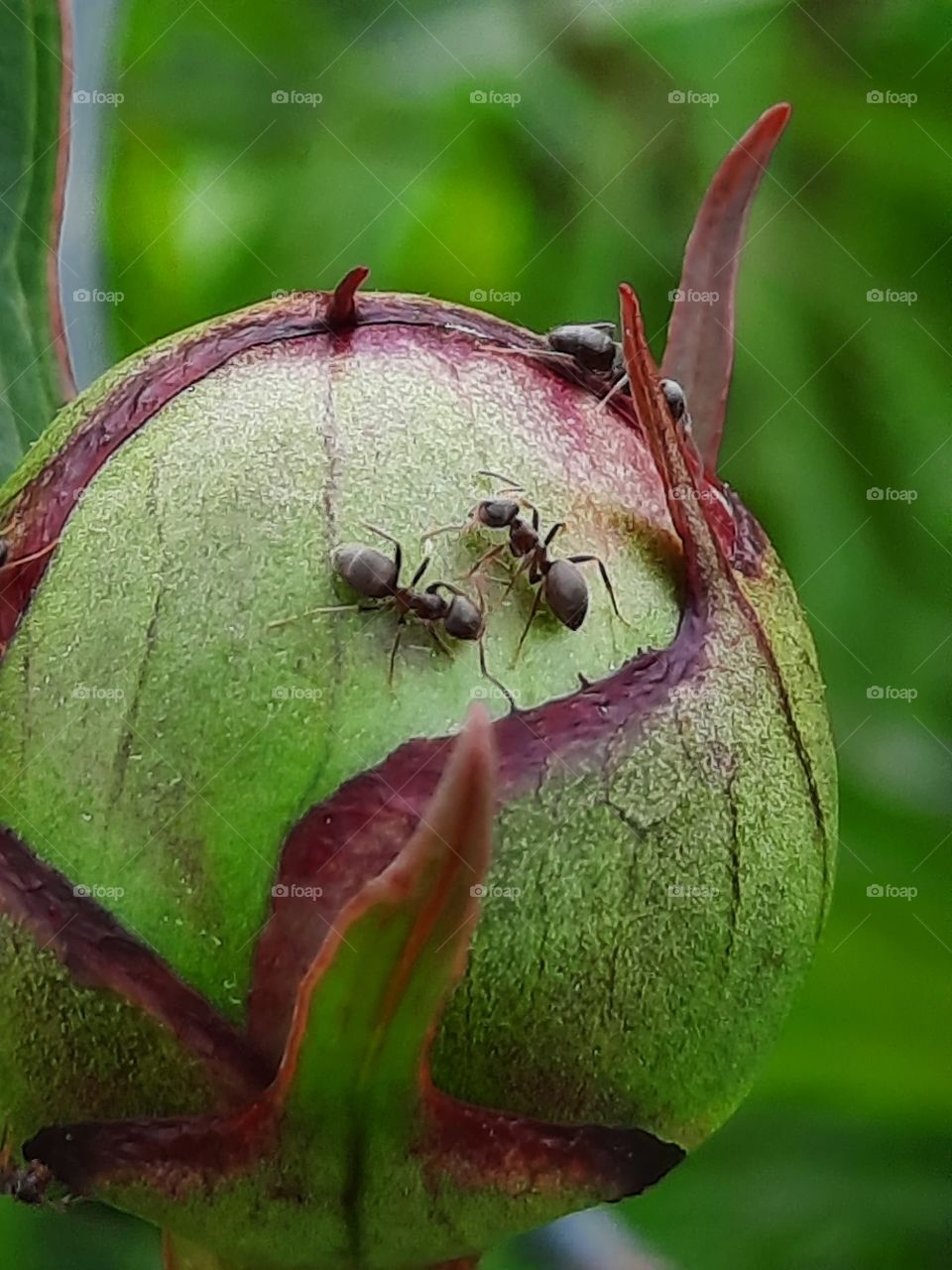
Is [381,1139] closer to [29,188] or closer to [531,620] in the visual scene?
[531,620]

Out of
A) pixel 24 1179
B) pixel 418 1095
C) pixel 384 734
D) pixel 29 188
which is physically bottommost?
pixel 24 1179

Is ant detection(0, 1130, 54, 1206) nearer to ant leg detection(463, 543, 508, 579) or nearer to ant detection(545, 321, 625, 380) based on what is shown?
ant leg detection(463, 543, 508, 579)

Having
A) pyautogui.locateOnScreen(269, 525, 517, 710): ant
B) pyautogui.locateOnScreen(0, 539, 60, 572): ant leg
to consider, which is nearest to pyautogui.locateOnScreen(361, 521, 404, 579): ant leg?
→ pyautogui.locateOnScreen(269, 525, 517, 710): ant

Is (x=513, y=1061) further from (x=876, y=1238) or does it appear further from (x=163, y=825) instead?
(x=876, y=1238)

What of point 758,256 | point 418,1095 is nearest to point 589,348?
point 418,1095

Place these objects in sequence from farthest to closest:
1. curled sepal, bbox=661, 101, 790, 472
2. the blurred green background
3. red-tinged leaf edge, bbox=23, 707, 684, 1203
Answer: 1. the blurred green background
2. curled sepal, bbox=661, 101, 790, 472
3. red-tinged leaf edge, bbox=23, 707, 684, 1203

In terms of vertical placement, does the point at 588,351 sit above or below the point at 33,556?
above
